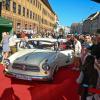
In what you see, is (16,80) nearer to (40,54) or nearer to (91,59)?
(40,54)

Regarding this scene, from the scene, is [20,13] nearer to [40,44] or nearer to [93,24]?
[40,44]

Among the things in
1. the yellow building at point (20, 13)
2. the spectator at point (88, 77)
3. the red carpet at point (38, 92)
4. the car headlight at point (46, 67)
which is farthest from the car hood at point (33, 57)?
the yellow building at point (20, 13)

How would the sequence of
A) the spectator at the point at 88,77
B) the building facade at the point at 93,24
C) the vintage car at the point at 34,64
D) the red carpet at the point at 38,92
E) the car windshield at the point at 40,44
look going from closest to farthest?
the spectator at the point at 88,77, the red carpet at the point at 38,92, the vintage car at the point at 34,64, the car windshield at the point at 40,44, the building facade at the point at 93,24

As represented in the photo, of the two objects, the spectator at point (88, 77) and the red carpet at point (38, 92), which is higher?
the spectator at point (88, 77)

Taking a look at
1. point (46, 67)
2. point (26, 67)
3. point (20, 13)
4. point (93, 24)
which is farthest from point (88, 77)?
point (93, 24)

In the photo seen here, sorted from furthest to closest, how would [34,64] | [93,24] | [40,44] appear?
[93,24]
[40,44]
[34,64]

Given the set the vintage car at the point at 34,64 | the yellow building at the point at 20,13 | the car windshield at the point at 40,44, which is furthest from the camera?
Result: the yellow building at the point at 20,13

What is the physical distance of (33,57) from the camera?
1173 cm

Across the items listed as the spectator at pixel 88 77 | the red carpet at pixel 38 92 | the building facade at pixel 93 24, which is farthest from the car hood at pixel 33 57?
the building facade at pixel 93 24

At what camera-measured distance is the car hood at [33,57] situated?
447 inches

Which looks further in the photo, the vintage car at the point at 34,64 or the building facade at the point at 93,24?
the building facade at the point at 93,24

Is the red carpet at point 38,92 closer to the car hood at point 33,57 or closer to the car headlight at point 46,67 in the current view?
the car headlight at point 46,67

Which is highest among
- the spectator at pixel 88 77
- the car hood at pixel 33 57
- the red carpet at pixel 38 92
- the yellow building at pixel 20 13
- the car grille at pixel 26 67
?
the yellow building at pixel 20 13

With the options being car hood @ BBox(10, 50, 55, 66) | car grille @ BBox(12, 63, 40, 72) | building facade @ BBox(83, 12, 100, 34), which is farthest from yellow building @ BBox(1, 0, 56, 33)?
building facade @ BBox(83, 12, 100, 34)
